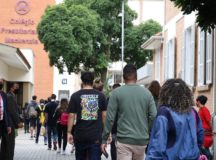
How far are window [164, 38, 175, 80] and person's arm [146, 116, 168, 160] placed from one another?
20.0 m

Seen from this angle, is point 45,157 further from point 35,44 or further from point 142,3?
point 142,3

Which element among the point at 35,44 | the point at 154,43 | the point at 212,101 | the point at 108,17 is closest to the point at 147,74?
the point at 154,43

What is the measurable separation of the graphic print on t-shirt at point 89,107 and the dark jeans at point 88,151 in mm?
419

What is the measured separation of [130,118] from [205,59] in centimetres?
1098

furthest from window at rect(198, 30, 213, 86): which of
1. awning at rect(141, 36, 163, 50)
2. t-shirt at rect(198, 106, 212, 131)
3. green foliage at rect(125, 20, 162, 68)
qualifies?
green foliage at rect(125, 20, 162, 68)

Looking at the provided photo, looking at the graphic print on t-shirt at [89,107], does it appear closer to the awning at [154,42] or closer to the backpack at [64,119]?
the backpack at [64,119]

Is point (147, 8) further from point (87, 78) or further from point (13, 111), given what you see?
point (87, 78)

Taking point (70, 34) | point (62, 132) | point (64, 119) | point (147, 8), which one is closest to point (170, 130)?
point (64, 119)

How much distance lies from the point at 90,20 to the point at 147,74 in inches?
280

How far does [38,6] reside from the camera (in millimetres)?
63844

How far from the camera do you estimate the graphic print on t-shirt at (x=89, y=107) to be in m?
9.76

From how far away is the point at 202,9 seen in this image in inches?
436

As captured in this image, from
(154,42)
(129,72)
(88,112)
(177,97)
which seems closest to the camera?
(177,97)

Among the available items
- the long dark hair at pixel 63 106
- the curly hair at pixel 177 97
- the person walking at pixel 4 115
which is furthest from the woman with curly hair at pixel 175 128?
the long dark hair at pixel 63 106
